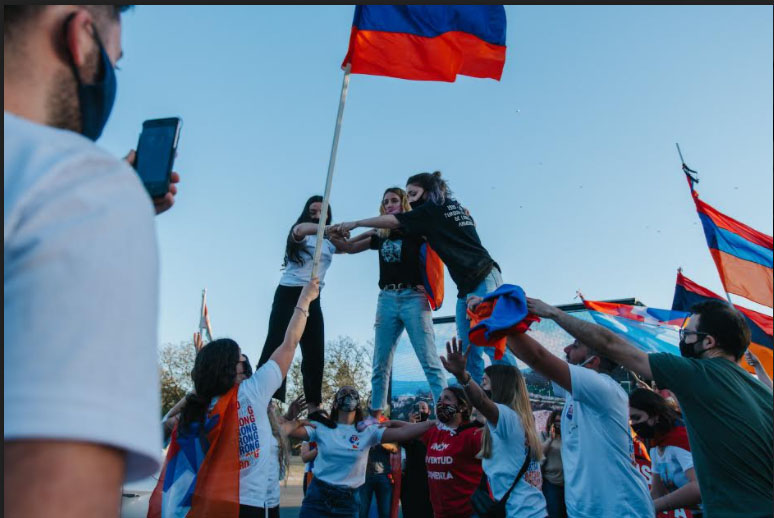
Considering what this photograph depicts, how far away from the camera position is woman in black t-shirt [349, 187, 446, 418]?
639 centimetres

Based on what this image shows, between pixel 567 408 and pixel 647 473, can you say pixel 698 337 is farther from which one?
pixel 647 473

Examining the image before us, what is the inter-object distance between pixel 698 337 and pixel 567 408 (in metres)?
1.41

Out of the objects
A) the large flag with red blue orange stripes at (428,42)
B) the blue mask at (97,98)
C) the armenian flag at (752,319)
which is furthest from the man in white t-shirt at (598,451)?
the blue mask at (97,98)

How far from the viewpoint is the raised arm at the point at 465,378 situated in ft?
16.5

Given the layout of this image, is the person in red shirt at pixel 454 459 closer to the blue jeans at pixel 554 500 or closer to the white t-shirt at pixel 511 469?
the white t-shirt at pixel 511 469

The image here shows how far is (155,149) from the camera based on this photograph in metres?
1.77

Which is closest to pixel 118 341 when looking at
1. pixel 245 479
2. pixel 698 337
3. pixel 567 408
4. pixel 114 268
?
pixel 114 268

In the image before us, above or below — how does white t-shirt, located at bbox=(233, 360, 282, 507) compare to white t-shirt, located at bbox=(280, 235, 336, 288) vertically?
below

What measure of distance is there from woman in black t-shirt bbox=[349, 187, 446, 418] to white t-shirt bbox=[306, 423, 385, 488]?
15.8 inches

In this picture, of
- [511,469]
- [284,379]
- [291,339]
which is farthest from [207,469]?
[511,469]

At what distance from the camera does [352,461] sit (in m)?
6.66

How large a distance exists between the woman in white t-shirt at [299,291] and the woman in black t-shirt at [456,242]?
2.32ft

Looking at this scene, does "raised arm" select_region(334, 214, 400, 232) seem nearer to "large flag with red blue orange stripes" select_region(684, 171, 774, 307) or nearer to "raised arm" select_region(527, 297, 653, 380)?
"raised arm" select_region(527, 297, 653, 380)

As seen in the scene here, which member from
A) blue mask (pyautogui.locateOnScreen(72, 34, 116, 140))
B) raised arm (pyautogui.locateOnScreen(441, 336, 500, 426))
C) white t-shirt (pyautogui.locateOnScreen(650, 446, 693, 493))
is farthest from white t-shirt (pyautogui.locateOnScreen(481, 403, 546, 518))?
blue mask (pyautogui.locateOnScreen(72, 34, 116, 140))
